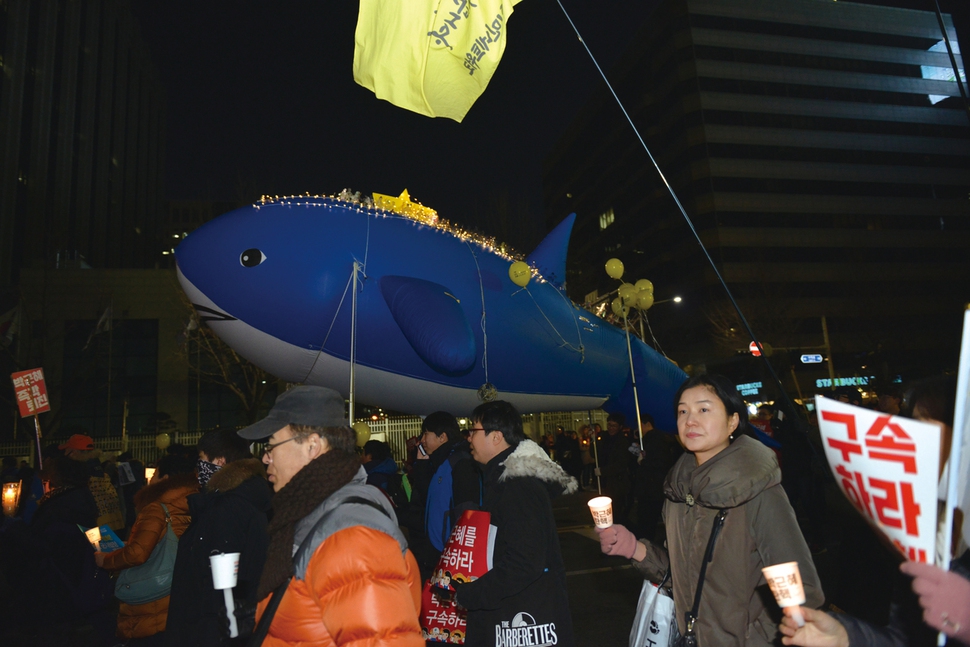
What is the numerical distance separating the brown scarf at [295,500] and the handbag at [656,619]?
1.22 meters

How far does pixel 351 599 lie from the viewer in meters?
1.64

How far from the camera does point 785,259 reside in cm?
4181

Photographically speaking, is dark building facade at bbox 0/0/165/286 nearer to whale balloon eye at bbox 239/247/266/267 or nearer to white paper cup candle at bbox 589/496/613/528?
whale balloon eye at bbox 239/247/266/267

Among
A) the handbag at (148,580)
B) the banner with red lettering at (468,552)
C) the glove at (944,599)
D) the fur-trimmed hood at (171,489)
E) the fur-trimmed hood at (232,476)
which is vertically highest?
the fur-trimmed hood at (232,476)

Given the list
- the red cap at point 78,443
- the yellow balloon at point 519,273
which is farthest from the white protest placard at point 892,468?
the red cap at point 78,443

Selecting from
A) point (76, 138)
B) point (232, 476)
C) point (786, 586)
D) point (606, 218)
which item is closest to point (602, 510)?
point (786, 586)

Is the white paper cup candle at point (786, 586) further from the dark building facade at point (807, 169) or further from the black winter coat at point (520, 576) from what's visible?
the dark building facade at point (807, 169)

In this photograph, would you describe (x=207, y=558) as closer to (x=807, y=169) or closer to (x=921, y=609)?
(x=921, y=609)

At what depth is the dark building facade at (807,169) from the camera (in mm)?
41125

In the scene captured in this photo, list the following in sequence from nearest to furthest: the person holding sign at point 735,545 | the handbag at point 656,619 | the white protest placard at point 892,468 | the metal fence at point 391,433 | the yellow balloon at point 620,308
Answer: the white protest placard at point 892,468
the person holding sign at point 735,545
the handbag at point 656,619
the yellow balloon at point 620,308
the metal fence at point 391,433

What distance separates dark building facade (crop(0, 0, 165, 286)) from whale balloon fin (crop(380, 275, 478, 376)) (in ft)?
69.4

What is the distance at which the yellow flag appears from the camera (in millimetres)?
4332

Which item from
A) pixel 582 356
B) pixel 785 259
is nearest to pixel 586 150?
pixel 785 259

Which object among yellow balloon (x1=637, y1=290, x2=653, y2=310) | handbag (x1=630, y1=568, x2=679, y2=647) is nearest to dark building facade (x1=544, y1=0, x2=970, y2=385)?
yellow balloon (x1=637, y1=290, x2=653, y2=310)
